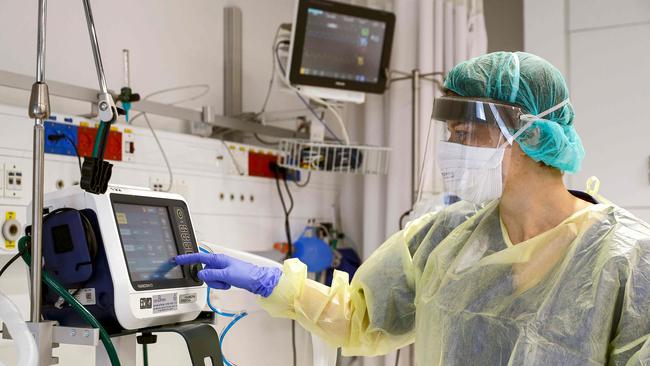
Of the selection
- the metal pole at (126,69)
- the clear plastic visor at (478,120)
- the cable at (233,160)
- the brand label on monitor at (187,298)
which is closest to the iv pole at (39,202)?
the brand label on monitor at (187,298)

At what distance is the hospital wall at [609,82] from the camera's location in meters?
2.96

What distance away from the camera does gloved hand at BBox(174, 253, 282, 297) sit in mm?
1439

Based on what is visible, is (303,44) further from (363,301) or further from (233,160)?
(363,301)

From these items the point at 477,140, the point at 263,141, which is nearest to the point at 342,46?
the point at 263,141

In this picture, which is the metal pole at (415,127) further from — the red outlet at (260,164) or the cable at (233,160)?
the cable at (233,160)

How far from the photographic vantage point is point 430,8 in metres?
2.96

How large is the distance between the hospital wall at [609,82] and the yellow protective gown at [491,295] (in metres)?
1.56

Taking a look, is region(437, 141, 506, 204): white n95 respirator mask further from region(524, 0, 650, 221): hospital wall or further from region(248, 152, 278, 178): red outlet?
region(524, 0, 650, 221): hospital wall

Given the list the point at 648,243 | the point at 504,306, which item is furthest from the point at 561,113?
the point at 504,306

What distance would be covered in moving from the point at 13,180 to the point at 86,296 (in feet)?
2.46

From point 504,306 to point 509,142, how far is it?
352mm

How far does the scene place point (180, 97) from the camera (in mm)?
2639

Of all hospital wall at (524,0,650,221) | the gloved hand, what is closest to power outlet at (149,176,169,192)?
the gloved hand

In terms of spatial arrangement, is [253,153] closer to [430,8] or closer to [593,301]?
[430,8]
